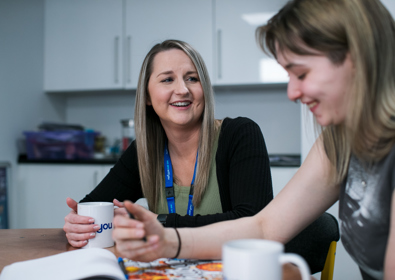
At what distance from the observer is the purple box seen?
2.95 m

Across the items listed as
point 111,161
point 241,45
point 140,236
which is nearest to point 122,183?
point 140,236

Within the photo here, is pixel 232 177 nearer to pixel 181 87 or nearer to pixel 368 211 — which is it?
pixel 181 87

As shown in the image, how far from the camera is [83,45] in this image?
125 inches

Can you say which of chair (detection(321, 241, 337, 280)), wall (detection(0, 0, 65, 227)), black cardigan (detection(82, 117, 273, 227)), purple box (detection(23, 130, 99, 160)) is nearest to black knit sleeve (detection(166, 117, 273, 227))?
black cardigan (detection(82, 117, 273, 227))

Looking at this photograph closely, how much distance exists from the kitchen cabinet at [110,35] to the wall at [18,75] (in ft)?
0.31

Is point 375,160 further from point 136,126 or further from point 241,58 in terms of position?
point 241,58

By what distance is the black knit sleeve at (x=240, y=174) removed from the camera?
1121 millimetres

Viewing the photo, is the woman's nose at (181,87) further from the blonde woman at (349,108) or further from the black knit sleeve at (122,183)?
the blonde woman at (349,108)

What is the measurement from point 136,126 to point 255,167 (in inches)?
20.5

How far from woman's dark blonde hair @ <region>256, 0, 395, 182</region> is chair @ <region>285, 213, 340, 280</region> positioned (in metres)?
0.42

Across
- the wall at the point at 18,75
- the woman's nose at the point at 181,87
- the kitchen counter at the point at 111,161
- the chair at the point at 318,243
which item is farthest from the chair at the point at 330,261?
the wall at the point at 18,75

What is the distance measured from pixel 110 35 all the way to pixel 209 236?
2.59m

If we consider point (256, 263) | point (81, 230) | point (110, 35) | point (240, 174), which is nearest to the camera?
point (256, 263)

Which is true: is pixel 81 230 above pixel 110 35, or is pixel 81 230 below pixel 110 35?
below
